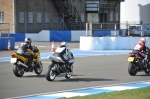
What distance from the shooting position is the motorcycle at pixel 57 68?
49.6ft

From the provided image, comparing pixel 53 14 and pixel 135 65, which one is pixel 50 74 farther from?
pixel 53 14

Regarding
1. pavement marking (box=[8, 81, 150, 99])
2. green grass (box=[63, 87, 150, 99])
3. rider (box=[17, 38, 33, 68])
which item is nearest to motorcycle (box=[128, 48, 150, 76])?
pavement marking (box=[8, 81, 150, 99])

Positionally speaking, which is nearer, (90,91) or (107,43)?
(90,91)

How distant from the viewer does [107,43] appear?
3061 cm

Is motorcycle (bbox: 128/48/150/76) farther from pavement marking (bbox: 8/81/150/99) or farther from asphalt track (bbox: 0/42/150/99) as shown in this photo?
pavement marking (bbox: 8/81/150/99)

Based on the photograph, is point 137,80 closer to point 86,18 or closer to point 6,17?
point 6,17

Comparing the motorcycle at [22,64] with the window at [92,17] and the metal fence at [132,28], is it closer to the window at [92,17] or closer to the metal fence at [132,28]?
the metal fence at [132,28]

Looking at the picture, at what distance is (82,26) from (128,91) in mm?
40391

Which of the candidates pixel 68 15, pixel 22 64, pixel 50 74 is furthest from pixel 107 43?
pixel 68 15

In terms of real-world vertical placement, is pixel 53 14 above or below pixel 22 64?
above

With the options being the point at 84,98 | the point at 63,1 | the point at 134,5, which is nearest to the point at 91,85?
the point at 84,98

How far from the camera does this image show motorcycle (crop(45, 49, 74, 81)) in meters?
15.1

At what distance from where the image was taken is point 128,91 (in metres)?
12.9

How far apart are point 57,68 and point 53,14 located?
3645cm
